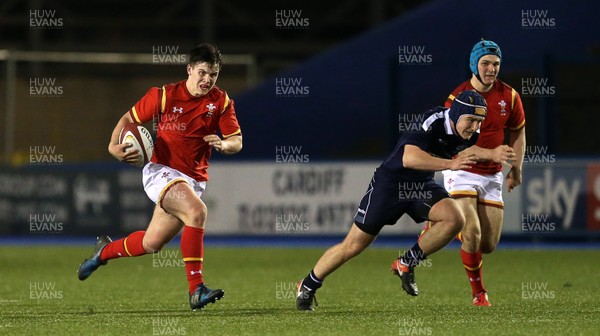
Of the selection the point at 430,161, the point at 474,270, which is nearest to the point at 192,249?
the point at 430,161

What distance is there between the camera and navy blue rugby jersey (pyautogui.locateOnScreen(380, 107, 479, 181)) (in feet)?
29.4

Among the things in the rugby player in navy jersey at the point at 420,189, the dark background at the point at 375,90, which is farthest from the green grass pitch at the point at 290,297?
the dark background at the point at 375,90

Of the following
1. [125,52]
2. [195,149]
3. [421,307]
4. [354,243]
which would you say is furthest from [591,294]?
[125,52]

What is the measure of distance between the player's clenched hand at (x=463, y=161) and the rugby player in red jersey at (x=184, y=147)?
162cm

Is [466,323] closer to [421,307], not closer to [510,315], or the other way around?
[510,315]

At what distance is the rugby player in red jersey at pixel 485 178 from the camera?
31.7 feet

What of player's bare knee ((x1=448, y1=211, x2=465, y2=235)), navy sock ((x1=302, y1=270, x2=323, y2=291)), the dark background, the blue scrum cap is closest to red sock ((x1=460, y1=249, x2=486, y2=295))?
player's bare knee ((x1=448, y1=211, x2=465, y2=235))

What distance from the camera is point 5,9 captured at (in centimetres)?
2895

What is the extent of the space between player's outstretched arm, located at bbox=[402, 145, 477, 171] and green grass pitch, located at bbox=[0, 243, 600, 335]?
1046mm

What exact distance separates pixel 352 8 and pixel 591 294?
20.5 metres

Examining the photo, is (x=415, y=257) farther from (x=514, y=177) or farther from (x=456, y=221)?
(x=514, y=177)

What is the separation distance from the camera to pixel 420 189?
9.10m

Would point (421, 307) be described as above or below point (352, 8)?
below

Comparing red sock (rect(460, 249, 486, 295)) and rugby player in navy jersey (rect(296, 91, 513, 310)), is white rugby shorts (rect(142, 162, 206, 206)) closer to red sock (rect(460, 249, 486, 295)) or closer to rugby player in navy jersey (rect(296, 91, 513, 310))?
rugby player in navy jersey (rect(296, 91, 513, 310))
